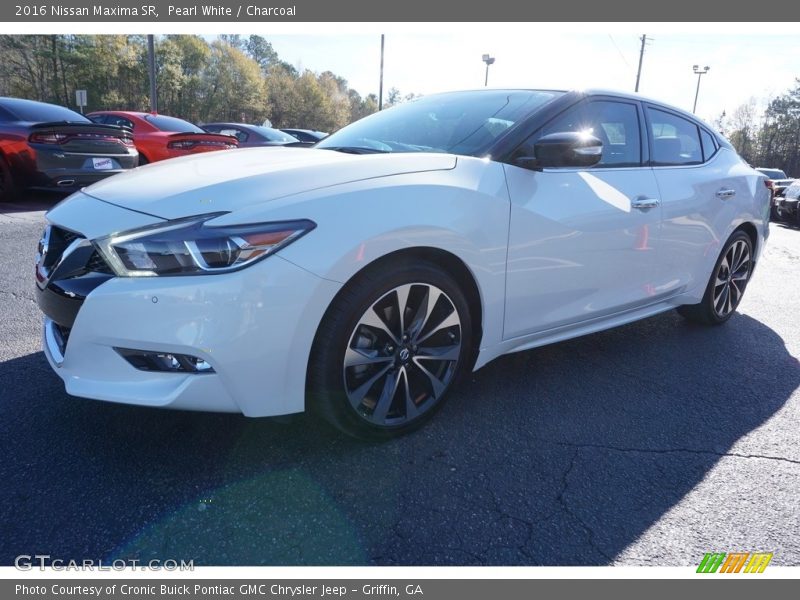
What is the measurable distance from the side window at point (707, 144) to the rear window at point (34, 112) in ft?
24.3

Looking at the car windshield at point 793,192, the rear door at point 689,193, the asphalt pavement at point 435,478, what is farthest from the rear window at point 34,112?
the car windshield at point 793,192

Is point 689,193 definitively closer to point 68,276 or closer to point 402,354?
point 402,354

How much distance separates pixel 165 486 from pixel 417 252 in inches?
50.5

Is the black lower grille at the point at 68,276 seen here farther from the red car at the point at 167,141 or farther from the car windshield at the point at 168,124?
the car windshield at the point at 168,124

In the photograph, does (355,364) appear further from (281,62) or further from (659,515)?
(281,62)

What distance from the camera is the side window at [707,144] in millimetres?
4020

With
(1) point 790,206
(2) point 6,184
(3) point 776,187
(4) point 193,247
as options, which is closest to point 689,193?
(4) point 193,247

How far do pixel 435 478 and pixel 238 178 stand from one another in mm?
Result: 1379

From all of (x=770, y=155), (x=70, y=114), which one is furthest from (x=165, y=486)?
(x=770, y=155)

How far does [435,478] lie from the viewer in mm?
2246

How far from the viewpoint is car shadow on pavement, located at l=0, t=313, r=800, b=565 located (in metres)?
1.86

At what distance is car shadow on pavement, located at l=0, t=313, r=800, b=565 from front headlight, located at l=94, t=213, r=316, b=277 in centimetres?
79

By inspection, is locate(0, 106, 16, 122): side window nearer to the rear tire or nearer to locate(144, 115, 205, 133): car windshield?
the rear tire
